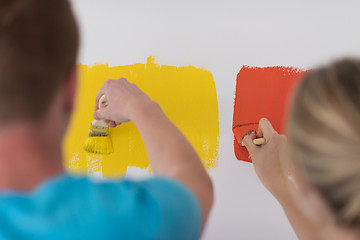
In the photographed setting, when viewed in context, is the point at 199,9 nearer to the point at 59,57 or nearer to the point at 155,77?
the point at 155,77

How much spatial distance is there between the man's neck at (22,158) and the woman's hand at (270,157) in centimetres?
58

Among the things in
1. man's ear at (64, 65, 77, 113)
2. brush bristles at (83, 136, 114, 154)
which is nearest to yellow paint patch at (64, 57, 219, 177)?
brush bristles at (83, 136, 114, 154)

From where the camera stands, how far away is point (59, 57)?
41 centimetres

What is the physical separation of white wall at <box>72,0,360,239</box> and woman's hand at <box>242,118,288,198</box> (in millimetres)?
48

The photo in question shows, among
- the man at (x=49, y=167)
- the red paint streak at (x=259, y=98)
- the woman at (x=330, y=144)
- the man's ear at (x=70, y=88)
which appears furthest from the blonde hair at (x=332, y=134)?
the red paint streak at (x=259, y=98)

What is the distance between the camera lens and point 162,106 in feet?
3.16

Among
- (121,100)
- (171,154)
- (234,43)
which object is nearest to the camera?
(171,154)

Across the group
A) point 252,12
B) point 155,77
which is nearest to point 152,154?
point 155,77

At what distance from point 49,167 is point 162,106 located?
1.84 ft

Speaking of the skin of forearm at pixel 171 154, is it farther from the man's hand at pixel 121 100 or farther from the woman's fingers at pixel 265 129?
the woman's fingers at pixel 265 129


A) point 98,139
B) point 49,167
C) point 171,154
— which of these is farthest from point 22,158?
point 98,139

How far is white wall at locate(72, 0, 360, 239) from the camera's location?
884 mm

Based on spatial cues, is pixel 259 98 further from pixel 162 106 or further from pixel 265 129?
pixel 162 106

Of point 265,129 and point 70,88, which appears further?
point 265,129
